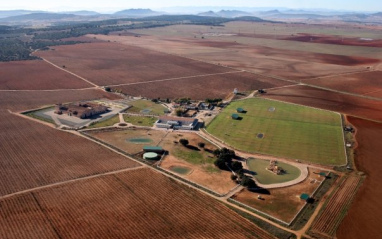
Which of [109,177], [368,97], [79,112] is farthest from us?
[368,97]

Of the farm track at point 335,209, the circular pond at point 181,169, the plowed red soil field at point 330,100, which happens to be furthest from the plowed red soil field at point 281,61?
the circular pond at point 181,169

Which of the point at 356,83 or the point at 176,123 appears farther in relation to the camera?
the point at 356,83

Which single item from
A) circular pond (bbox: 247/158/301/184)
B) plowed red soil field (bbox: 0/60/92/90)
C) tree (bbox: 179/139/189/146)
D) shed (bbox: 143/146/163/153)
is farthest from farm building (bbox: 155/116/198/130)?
plowed red soil field (bbox: 0/60/92/90)

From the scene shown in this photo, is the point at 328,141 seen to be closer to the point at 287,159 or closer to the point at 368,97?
the point at 287,159

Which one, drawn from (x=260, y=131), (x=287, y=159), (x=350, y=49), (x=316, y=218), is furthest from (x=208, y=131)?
(x=350, y=49)

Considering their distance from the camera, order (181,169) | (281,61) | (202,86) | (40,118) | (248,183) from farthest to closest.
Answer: (281,61)
(202,86)
(40,118)
(181,169)
(248,183)

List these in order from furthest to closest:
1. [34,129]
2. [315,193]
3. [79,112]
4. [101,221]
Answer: [79,112] < [34,129] < [315,193] < [101,221]

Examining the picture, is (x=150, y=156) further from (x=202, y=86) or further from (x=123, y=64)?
(x=123, y=64)

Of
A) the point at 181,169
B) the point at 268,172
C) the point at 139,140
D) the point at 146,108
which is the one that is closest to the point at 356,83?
the point at 146,108
